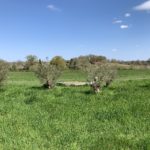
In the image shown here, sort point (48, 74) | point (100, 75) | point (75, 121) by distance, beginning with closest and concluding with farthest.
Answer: point (75, 121) → point (100, 75) → point (48, 74)

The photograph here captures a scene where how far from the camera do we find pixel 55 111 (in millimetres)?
15648

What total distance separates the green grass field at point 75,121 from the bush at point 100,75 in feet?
3.00

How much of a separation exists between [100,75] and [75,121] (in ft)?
27.0

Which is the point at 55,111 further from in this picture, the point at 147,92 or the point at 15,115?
the point at 147,92

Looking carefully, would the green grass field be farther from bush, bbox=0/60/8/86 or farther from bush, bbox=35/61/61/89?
bush, bbox=0/60/8/86

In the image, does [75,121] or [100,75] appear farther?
[100,75]

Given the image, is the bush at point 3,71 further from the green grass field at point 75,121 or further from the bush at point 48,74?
the green grass field at point 75,121

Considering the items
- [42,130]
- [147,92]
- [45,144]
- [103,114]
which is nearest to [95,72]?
[147,92]

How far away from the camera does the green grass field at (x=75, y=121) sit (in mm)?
11102

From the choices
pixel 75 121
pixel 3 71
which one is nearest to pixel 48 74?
pixel 3 71

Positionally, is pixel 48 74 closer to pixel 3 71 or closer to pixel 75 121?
pixel 3 71

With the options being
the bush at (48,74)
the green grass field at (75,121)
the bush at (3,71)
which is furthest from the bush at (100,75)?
the bush at (3,71)

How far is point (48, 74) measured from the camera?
24.3 metres

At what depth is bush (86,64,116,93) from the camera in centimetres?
2089
